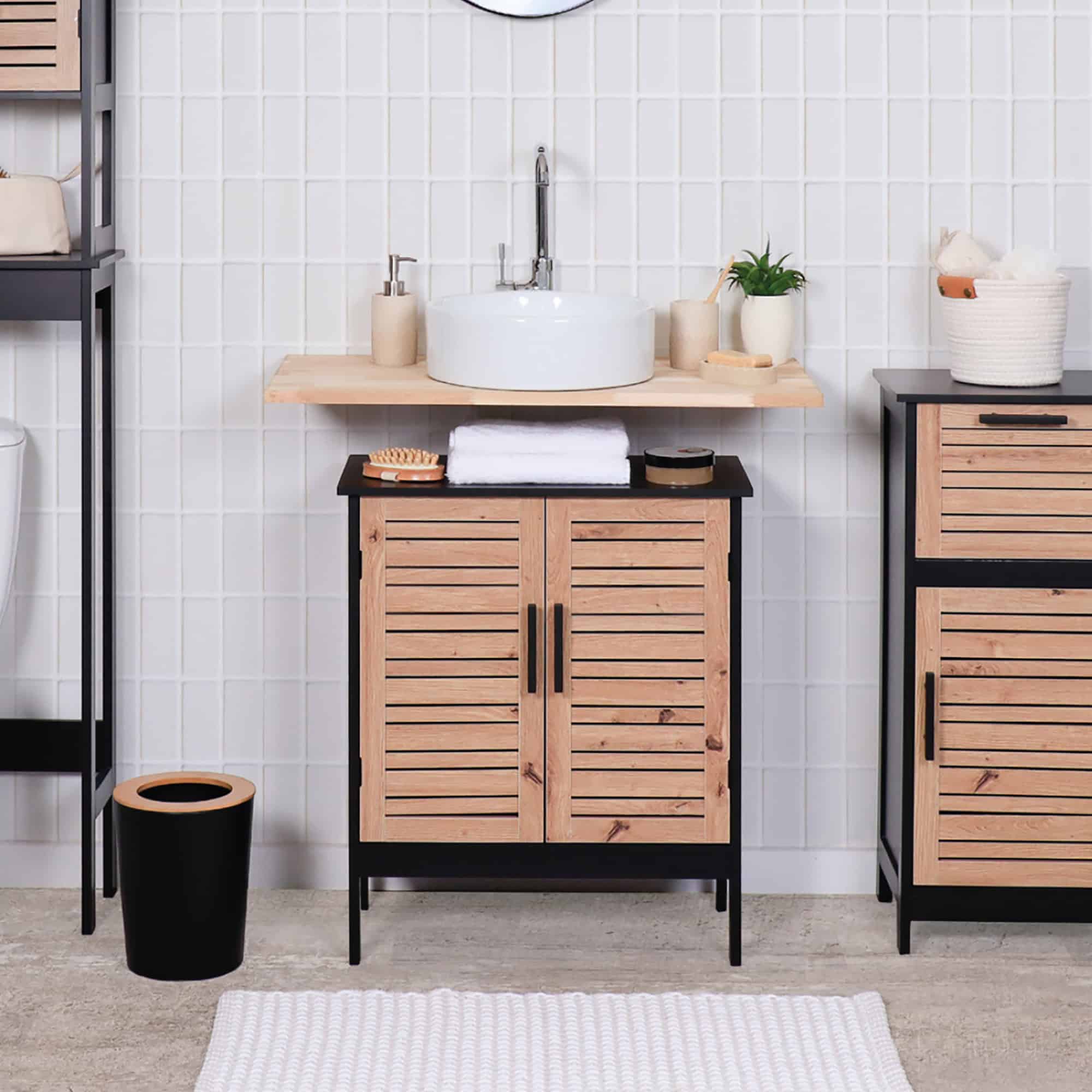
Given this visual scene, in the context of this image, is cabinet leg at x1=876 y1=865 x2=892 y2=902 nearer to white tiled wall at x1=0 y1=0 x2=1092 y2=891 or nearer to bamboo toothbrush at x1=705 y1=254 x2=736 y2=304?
white tiled wall at x1=0 y1=0 x2=1092 y2=891

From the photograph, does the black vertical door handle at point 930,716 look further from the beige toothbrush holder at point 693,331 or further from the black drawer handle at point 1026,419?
the beige toothbrush holder at point 693,331

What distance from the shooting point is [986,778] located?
291 cm

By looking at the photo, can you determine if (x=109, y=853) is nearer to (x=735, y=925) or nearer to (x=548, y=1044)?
(x=548, y=1044)

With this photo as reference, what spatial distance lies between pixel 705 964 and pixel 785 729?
531 millimetres

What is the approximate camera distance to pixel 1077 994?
2.81m

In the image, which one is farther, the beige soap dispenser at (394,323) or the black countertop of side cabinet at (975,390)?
the beige soap dispenser at (394,323)

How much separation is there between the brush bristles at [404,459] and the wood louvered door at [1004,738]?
0.86 metres

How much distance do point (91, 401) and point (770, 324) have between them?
120 cm

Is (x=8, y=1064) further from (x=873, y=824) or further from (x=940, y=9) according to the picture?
(x=940, y=9)

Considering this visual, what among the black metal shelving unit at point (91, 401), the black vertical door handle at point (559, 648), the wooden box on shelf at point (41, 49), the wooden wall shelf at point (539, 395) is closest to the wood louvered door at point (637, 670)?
the black vertical door handle at point (559, 648)

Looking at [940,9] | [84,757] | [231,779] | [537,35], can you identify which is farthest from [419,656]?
[940,9]

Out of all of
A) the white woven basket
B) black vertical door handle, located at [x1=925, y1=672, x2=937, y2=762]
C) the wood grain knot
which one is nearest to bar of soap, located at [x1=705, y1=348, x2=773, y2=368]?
the white woven basket

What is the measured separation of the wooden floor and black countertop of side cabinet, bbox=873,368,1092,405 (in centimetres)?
98

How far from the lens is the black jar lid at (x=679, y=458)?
2.82m
